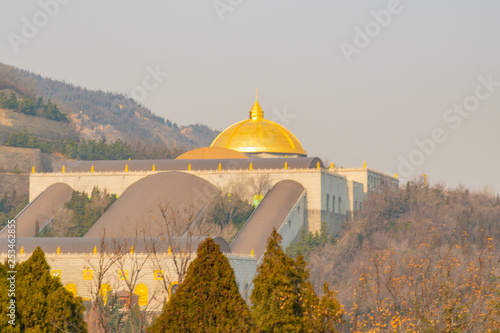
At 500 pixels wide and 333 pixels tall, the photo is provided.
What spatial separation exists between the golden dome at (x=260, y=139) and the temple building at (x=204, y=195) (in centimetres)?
8

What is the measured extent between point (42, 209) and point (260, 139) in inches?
703

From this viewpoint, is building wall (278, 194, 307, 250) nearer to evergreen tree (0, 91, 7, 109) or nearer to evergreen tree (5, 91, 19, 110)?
evergreen tree (5, 91, 19, 110)

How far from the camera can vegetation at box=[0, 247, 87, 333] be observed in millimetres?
26422

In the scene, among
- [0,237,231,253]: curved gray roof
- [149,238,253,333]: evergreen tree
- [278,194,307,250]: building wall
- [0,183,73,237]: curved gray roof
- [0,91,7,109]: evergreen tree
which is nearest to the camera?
[149,238,253,333]: evergreen tree

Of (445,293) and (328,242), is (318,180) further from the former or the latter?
(445,293)

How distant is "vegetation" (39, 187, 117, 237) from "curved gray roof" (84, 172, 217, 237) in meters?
1.31

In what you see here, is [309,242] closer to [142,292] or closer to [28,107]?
[142,292]

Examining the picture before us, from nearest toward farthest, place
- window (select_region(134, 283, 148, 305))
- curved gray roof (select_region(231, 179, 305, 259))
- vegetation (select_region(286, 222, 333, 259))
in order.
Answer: window (select_region(134, 283, 148, 305)) → curved gray roof (select_region(231, 179, 305, 259)) → vegetation (select_region(286, 222, 333, 259))

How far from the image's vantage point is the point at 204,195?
70.9m

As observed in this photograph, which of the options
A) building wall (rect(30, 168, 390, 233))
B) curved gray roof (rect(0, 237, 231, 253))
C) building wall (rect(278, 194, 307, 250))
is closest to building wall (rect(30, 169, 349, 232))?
building wall (rect(30, 168, 390, 233))

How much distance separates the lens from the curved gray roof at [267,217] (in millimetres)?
63969

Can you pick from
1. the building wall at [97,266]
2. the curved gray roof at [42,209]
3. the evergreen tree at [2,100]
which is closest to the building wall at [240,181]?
the curved gray roof at [42,209]

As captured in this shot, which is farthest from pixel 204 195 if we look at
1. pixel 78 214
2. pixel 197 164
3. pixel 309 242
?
pixel 78 214

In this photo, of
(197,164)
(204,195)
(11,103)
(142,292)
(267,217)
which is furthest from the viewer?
(11,103)
